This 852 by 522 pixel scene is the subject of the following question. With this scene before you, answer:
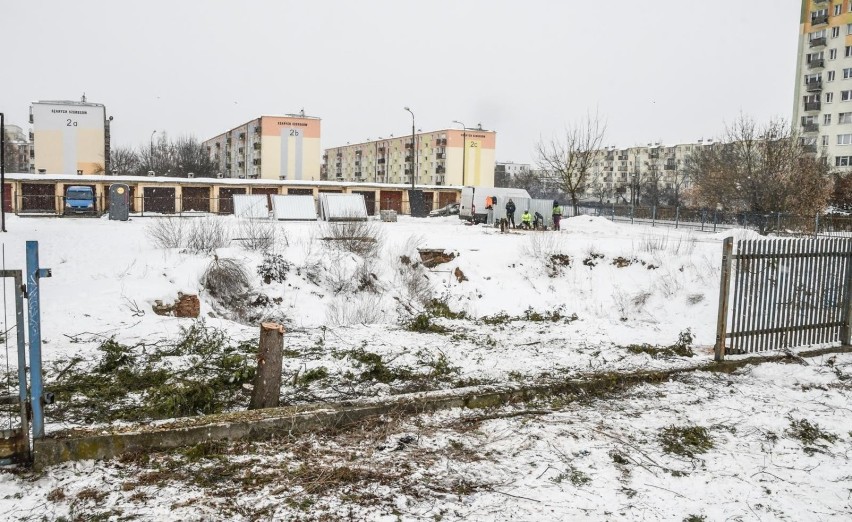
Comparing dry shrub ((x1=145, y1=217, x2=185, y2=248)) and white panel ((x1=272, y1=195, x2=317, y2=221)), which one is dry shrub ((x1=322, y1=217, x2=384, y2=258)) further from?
white panel ((x1=272, y1=195, x2=317, y2=221))

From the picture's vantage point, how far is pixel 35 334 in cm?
428

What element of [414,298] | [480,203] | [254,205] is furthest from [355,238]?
[480,203]

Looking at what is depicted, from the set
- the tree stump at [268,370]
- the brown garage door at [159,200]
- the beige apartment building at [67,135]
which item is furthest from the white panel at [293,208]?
the beige apartment building at [67,135]

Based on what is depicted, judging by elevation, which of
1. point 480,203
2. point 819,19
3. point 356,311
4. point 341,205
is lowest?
point 356,311

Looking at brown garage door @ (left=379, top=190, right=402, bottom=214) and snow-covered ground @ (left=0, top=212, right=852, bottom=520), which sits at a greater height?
brown garage door @ (left=379, top=190, right=402, bottom=214)

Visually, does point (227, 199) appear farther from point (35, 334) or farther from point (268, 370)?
point (35, 334)

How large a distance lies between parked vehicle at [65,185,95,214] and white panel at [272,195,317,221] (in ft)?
37.9

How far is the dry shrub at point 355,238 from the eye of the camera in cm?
1709

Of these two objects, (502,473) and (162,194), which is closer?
(502,473)

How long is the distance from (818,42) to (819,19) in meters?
2.21

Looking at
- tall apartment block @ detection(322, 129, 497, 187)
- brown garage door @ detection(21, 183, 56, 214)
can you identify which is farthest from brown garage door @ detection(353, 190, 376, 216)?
brown garage door @ detection(21, 183, 56, 214)

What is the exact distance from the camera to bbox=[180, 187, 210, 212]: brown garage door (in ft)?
133

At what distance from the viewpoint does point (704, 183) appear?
44.8 meters

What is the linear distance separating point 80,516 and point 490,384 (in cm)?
393
